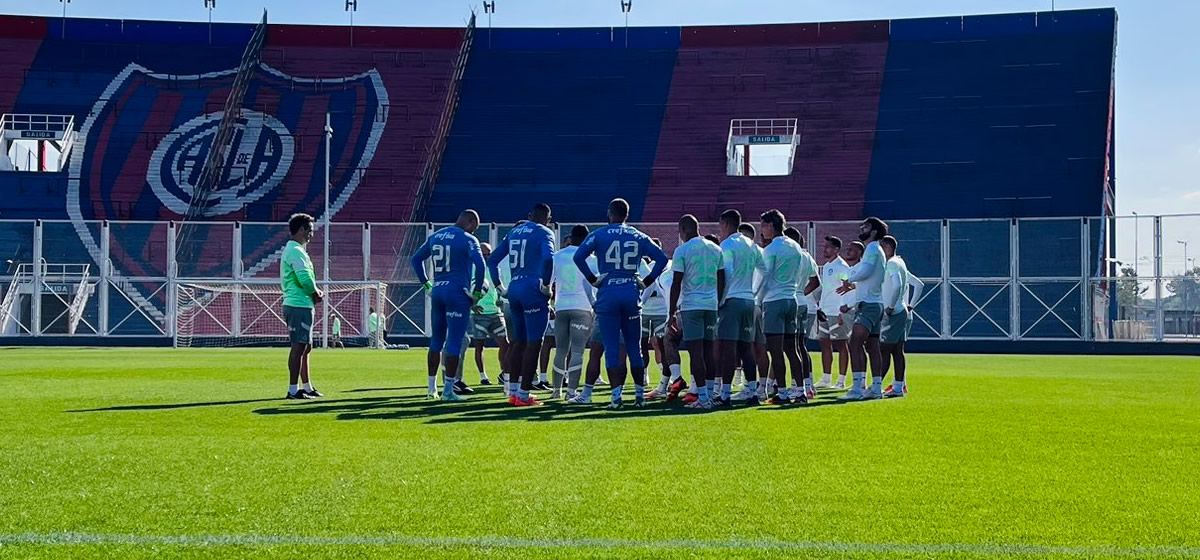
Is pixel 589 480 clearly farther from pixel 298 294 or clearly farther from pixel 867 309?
pixel 867 309

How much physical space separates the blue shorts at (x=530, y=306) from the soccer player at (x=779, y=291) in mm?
2258

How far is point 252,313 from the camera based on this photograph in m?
33.3

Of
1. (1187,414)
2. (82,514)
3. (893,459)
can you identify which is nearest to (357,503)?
(82,514)

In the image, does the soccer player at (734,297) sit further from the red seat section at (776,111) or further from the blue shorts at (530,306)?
the red seat section at (776,111)

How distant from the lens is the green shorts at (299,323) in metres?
12.1

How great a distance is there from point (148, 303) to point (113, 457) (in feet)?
90.3

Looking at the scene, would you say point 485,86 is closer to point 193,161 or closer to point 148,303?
Result: point 193,161

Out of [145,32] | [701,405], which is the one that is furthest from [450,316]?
[145,32]

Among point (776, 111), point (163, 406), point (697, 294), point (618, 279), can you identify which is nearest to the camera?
point (163, 406)

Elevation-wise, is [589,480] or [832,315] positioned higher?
[832,315]

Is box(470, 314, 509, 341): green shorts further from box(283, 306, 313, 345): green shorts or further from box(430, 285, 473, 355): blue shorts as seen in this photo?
box(283, 306, 313, 345): green shorts

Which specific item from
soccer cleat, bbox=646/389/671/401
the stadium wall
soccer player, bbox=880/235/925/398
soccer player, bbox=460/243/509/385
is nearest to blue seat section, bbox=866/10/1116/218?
the stadium wall

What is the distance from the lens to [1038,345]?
31.2m

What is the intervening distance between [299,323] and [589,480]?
638 centimetres
